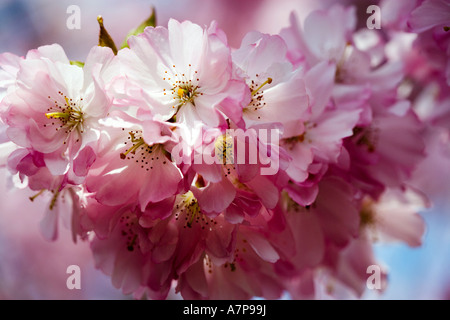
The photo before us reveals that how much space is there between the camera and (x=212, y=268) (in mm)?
703

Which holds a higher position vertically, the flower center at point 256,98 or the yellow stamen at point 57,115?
the flower center at point 256,98

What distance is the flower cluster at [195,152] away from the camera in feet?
1.77

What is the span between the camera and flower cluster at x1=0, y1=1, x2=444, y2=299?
1.77 feet
